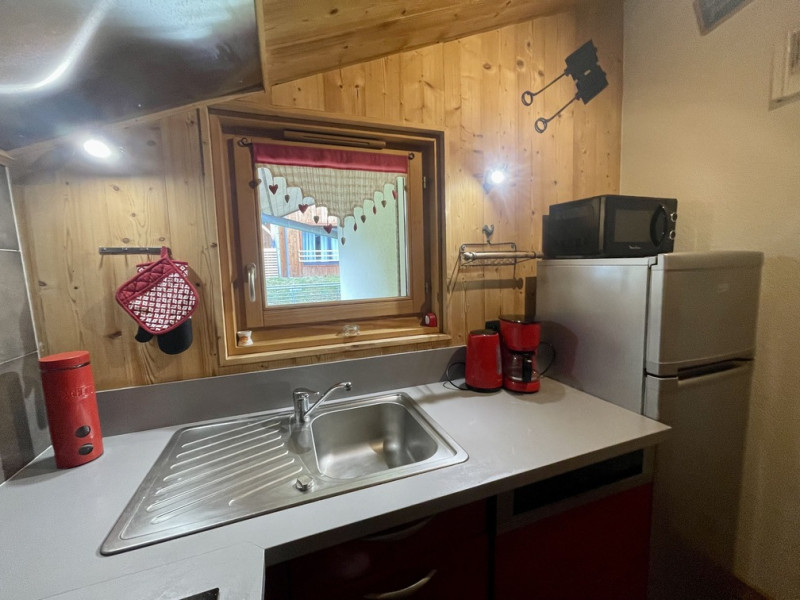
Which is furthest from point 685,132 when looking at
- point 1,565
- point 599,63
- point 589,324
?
point 1,565

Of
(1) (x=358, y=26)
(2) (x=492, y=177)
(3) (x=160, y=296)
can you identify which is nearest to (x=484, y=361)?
(2) (x=492, y=177)

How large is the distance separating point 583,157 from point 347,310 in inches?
56.1

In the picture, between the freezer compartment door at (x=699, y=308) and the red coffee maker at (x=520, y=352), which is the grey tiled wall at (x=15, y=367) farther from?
the freezer compartment door at (x=699, y=308)

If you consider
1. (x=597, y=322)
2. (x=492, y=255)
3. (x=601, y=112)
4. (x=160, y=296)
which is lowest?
(x=597, y=322)

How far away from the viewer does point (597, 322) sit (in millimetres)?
1238

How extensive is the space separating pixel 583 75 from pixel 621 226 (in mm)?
926

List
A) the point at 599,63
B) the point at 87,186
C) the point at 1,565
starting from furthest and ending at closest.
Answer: the point at 599,63 < the point at 87,186 < the point at 1,565

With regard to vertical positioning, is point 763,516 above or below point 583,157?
below

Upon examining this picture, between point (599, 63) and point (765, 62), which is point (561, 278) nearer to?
point (765, 62)

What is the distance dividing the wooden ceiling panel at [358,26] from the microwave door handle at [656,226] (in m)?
1.02

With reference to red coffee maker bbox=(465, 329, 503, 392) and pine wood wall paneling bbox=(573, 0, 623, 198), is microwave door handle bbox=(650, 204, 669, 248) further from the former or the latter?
red coffee maker bbox=(465, 329, 503, 392)

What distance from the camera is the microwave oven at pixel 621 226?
1.22 meters

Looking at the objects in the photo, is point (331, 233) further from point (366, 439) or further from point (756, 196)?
point (756, 196)

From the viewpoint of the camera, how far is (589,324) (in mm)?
1273
